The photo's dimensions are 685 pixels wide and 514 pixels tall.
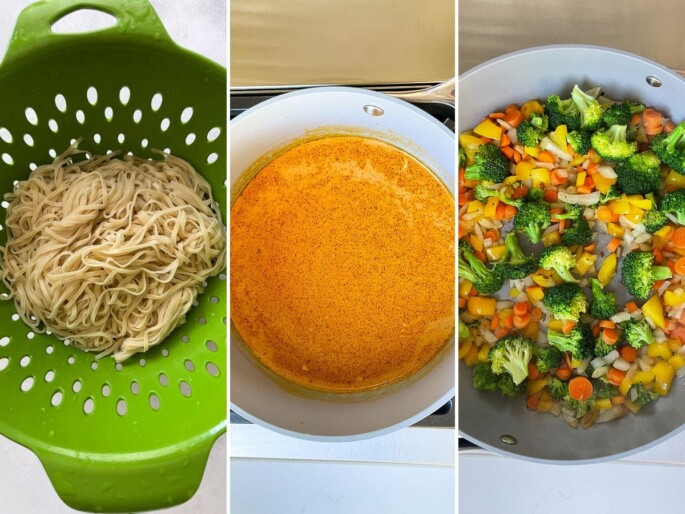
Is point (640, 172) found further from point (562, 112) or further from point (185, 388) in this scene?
point (185, 388)

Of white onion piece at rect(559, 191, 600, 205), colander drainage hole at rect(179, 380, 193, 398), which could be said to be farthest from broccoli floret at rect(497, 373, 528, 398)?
colander drainage hole at rect(179, 380, 193, 398)

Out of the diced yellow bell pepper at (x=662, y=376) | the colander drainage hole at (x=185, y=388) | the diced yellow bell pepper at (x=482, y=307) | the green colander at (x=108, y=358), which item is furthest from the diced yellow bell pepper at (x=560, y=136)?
the colander drainage hole at (x=185, y=388)

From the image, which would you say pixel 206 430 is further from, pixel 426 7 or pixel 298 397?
pixel 426 7

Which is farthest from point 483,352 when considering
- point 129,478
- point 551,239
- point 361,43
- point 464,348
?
point 129,478

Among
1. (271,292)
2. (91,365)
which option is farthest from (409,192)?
(91,365)

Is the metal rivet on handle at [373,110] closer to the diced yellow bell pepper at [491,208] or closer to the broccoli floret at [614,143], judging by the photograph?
the diced yellow bell pepper at [491,208]
